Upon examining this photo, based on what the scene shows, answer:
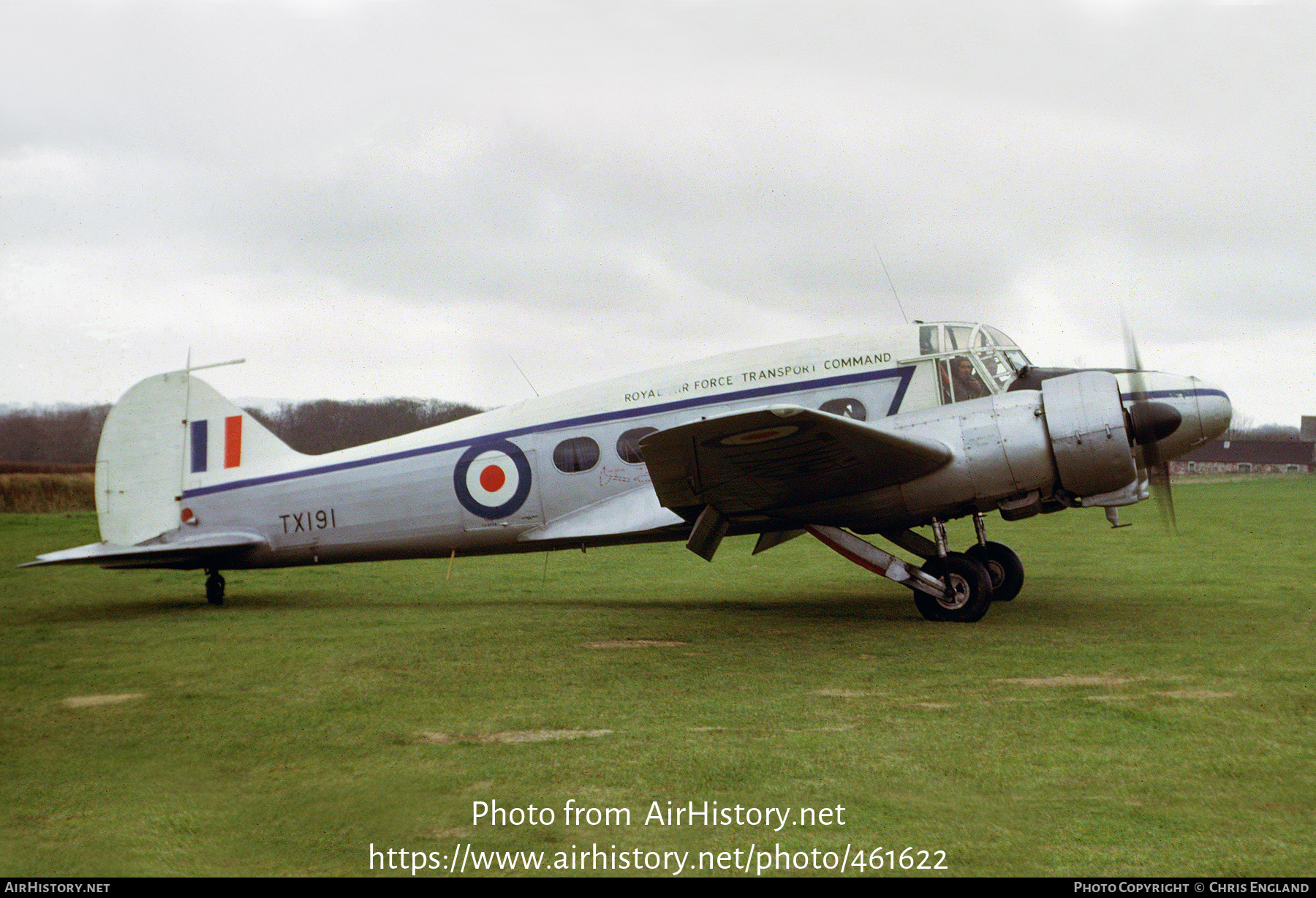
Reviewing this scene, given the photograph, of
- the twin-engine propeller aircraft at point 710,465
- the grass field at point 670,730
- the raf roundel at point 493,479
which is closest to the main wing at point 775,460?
the twin-engine propeller aircraft at point 710,465

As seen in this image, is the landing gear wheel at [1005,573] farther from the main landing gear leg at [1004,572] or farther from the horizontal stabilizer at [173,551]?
the horizontal stabilizer at [173,551]

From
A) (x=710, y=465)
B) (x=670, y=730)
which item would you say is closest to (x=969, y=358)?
(x=710, y=465)

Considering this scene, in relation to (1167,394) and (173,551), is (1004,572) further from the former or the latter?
(173,551)

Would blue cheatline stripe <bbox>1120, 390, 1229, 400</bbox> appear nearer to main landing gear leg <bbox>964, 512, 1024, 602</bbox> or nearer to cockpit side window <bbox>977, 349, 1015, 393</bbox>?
cockpit side window <bbox>977, 349, 1015, 393</bbox>

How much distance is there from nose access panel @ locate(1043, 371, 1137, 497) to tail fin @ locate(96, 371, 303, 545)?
896 centimetres

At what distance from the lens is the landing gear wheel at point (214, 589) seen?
11625 millimetres

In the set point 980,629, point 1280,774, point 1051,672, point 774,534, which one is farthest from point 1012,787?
point 774,534

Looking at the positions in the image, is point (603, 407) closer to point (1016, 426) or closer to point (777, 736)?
point (1016, 426)

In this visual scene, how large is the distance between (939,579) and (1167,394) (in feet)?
9.52

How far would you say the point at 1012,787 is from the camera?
4.27 meters

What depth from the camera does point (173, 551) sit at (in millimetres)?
11375

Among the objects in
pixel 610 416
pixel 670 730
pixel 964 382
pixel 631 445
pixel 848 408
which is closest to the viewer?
pixel 670 730

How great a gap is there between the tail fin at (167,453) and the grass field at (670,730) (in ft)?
4.13

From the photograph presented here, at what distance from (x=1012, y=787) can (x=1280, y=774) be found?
136cm
